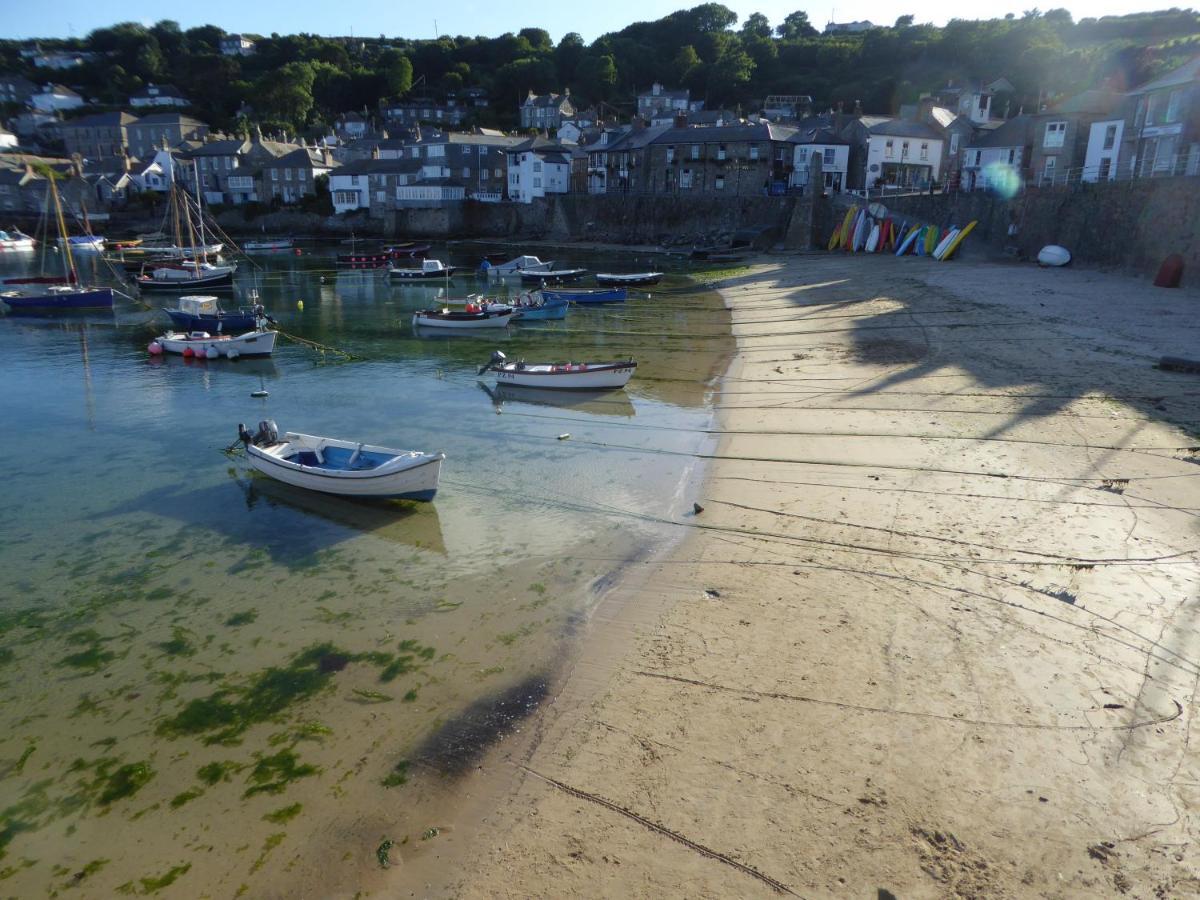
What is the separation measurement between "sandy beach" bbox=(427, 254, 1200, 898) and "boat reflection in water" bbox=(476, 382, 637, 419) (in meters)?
5.73

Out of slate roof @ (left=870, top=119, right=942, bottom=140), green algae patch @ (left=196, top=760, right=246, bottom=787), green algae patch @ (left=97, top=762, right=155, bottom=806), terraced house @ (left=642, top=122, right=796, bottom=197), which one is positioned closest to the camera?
green algae patch @ (left=97, top=762, right=155, bottom=806)

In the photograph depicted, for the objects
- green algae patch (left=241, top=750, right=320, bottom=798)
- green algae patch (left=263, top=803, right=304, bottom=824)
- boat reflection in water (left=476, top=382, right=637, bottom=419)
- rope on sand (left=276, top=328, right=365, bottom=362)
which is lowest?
green algae patch (left=241, top=750, right=320, bottom=798)

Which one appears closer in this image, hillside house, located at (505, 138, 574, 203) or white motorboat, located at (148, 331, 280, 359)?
white motorboat, located at (148, 331, 280, 359)

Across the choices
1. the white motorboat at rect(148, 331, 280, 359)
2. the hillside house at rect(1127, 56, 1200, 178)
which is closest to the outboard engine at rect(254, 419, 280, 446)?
the white motorboat at rect(148, 331, 280, 359)

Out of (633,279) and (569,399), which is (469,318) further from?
(633,279)

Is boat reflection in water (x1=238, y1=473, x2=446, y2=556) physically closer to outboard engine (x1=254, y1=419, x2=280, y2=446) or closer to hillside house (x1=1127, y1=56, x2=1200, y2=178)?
outboard engine (x1=254, y1=419, x2=280, y2=446)

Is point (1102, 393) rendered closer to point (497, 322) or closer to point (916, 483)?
point (916, 483)

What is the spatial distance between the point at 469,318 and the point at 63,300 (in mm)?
27215

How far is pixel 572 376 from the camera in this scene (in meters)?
24.0

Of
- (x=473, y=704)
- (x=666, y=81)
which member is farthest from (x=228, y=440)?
(x=666, y=81)

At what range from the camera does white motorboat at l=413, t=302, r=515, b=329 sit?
1457 inches

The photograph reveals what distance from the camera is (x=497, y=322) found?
37500 millimetres

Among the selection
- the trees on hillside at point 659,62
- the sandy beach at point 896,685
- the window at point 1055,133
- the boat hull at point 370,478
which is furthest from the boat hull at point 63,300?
the trees on hillside at point 659,62

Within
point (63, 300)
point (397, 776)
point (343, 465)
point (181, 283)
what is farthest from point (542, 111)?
point (397, 776)
